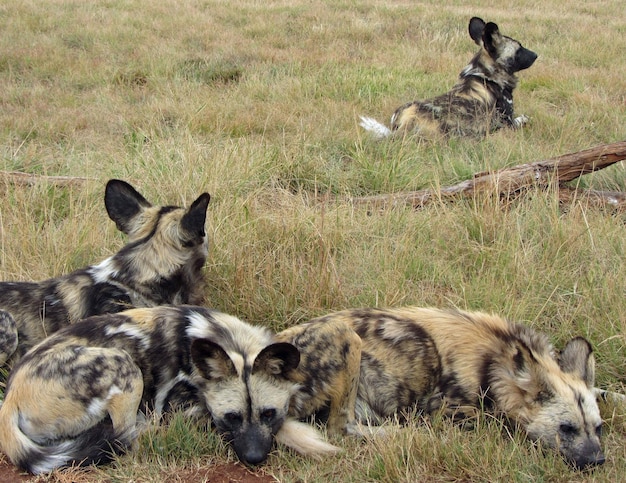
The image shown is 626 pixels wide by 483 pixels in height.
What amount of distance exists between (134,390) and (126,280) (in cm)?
78

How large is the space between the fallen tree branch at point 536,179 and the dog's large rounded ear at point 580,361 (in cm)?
163

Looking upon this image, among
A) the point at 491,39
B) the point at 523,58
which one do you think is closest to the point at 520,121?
the point at 523,58

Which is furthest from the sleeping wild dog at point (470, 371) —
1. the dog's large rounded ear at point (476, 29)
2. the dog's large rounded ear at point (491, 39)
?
the dog's large rounded ear at point (476, 29)

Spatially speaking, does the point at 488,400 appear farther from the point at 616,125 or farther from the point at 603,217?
the point at 616,125

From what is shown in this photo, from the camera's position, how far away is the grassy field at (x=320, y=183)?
2.74m

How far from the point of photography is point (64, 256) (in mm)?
3783

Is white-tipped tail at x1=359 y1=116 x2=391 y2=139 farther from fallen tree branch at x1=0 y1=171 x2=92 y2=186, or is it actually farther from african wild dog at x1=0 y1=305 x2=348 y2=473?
african wild dog at x1=0 y1=305 x2=348 y2=473

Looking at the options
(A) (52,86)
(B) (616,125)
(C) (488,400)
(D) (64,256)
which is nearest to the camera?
(C) (488,400)

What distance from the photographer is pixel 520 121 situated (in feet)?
21.4

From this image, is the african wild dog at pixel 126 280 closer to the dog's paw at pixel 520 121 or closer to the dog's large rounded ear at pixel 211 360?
the dog's large rounded ear at pixel 211 360

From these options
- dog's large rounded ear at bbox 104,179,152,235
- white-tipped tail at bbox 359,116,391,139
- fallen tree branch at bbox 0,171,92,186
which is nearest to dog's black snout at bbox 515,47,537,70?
white-tipped tail at bbox 359,116,391,139

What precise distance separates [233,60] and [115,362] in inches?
242

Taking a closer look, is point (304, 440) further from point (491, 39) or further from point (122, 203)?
point (491, 39)

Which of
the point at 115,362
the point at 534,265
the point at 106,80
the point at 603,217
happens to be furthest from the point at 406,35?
the point at 115,362
